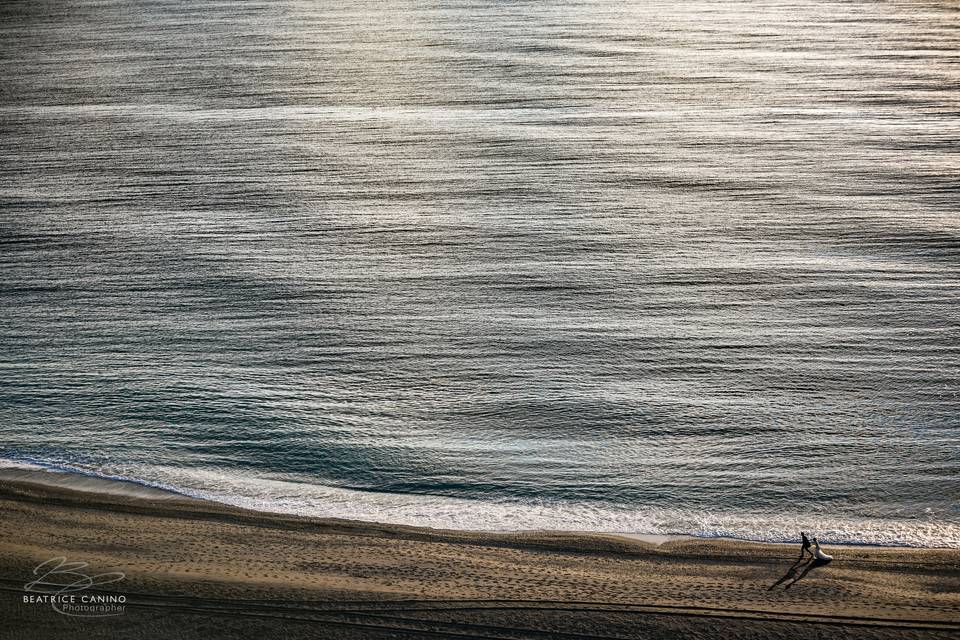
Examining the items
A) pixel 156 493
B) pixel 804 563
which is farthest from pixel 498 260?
pixel 804 563

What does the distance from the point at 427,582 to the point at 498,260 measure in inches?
58.6

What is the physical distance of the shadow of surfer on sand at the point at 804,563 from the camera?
2.04 meters

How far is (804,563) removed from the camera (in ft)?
6.86

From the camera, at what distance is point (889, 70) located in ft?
14.0

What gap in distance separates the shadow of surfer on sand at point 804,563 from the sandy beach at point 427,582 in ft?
0.04
